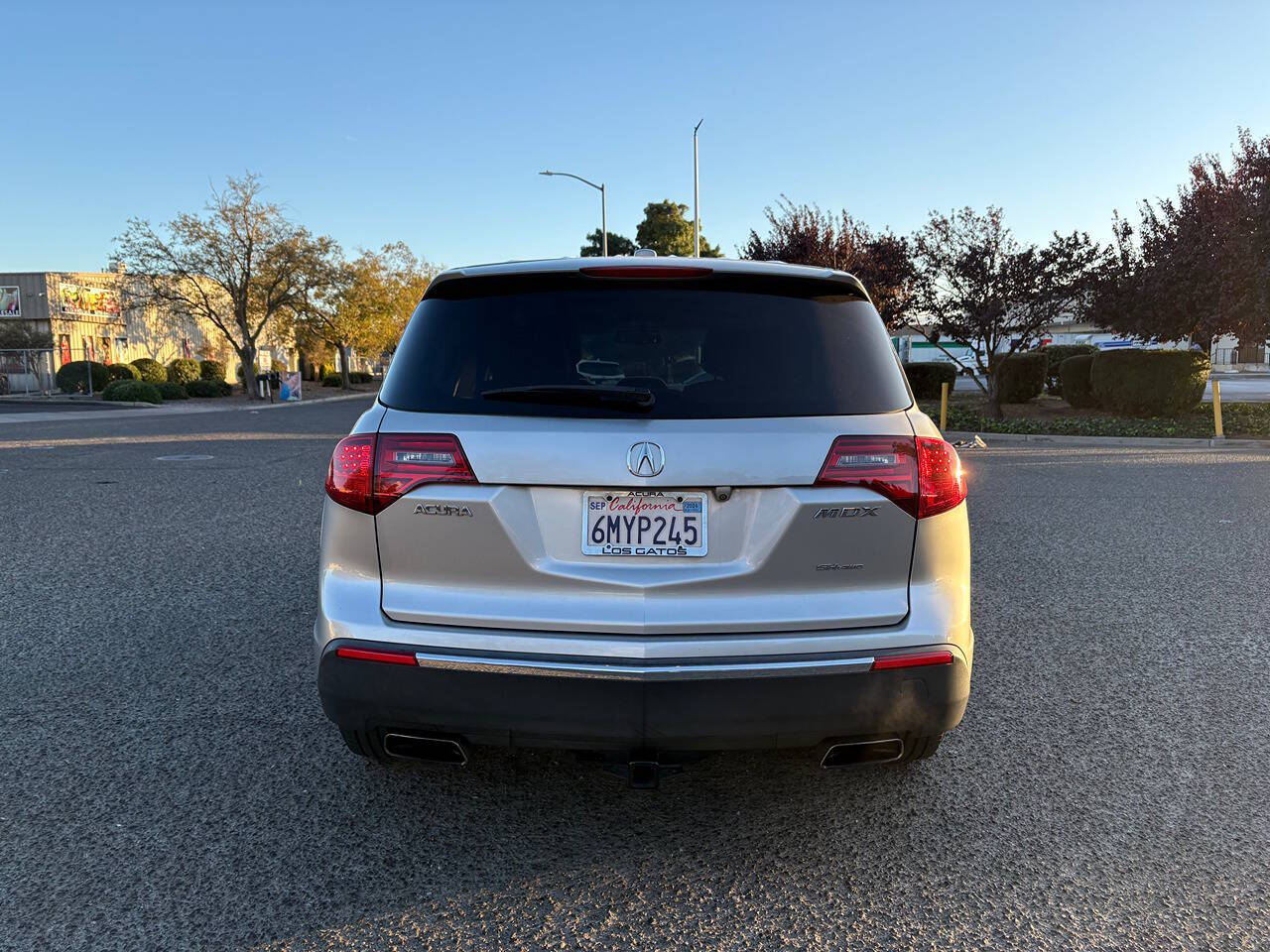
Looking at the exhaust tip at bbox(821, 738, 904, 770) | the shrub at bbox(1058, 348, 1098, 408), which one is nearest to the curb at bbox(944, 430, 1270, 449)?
the shrub at bbox(1058, 348, 1098, 408)

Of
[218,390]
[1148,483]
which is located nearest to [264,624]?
[1148,483]

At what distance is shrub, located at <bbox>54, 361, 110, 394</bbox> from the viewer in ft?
139

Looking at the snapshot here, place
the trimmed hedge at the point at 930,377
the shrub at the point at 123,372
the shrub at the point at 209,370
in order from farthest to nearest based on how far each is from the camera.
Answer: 1. the shrub at the point at 209,370
2. the shrub at the point at 123,372
3. the trimmed hedge at the point at 930,377

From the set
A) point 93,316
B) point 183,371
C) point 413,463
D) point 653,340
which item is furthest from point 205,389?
point 413,463

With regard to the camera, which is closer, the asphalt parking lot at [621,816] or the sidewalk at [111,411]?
the asphalt parking lot at [621,816]

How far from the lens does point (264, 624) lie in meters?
5.26

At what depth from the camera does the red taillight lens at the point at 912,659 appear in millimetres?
2566

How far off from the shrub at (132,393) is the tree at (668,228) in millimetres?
36630

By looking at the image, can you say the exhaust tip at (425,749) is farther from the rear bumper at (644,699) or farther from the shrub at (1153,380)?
the shrub at (1153,380)

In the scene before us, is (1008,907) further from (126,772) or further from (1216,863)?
(126,772)

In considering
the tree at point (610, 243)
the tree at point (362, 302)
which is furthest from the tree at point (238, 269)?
the tree at point (610, 243)

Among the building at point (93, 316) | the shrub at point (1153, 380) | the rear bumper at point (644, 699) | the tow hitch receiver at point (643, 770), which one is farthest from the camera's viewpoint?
the building at point (93, 316)

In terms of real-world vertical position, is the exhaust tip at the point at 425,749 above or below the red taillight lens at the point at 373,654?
below

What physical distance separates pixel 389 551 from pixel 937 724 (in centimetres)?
164
